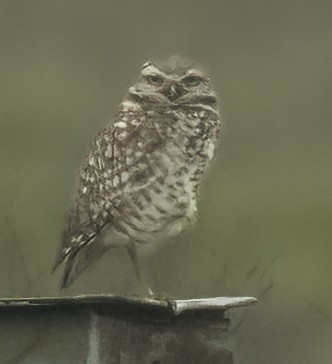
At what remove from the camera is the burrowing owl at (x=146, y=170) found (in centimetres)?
240

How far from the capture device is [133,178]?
2404mm

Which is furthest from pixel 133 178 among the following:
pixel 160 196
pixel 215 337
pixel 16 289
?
pixel 16 289

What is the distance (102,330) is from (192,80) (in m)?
0.73

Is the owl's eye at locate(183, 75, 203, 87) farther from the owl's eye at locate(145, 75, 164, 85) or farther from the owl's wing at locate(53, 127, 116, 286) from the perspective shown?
the owl's wing at locate(53, 127, 116, 286)

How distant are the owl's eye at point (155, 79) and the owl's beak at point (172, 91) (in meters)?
0.02

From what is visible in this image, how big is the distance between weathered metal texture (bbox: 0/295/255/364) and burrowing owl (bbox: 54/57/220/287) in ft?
1.08

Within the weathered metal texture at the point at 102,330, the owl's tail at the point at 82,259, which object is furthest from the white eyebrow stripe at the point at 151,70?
the weathered metal texture at the point at 102,330

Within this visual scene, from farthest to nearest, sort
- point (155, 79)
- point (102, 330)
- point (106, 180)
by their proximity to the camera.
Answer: point (155, 79) < point (106, 180) < point (102, 330)

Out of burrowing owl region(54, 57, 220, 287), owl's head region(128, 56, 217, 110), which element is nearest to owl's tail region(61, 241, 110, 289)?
burrowing owl region(54, 57, 220, 287)

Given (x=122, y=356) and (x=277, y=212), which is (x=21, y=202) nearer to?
(x=277, y=212)

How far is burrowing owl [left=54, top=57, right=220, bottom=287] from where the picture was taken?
2400 mm

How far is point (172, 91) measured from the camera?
2.49m

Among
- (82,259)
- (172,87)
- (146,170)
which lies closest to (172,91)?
(172,87)

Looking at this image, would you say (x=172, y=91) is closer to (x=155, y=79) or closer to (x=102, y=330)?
(x=155, y=79)
